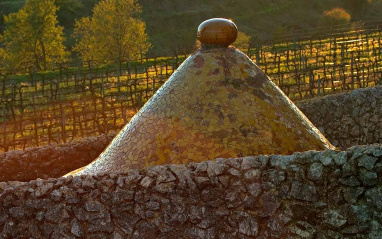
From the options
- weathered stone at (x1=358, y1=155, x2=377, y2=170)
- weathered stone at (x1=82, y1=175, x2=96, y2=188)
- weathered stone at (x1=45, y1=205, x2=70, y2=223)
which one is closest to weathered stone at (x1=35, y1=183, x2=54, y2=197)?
weathered stone at (x1=45, y1=205, x2=70, y2=223)

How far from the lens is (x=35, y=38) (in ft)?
203

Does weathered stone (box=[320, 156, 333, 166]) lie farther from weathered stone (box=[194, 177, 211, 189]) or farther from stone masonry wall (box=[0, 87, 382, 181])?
stone masonry wall (box=[0, 87, 382, 181])

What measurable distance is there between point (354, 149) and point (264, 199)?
0.71 metres

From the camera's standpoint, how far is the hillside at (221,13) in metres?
93.8

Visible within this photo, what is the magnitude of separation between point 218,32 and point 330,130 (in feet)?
16.0

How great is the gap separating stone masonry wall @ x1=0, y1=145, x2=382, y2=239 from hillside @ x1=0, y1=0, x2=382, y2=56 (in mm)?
83705

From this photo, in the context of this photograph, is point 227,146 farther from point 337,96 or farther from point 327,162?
point 337,96

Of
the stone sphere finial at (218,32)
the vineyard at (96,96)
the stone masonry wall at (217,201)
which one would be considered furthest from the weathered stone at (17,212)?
the vineyard at (96,96)

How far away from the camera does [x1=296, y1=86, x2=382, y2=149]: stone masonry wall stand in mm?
9922

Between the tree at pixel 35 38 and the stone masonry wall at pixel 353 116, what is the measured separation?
52.8m

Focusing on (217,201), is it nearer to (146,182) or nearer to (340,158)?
(146,182)

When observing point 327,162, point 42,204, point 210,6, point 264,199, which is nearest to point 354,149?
point 327,162

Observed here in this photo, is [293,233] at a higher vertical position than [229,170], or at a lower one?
lower

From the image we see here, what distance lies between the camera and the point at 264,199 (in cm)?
460
